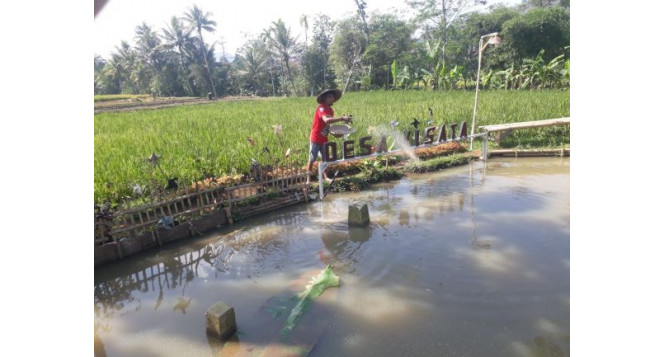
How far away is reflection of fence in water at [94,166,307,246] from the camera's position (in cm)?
471

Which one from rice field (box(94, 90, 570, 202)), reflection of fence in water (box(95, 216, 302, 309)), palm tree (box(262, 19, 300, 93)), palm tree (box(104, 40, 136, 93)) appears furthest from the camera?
palm tree (box(104, 40, 136, 93))

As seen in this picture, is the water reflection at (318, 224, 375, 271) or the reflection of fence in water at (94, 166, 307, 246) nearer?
the water reflection at (318, 224, 375, 271)

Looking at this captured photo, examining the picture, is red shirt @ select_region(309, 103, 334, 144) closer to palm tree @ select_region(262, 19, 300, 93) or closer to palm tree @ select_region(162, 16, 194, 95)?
palm tree @ select_region(262, 19, 300, 93)

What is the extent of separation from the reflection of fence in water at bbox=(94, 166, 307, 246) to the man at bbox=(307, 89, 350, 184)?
485 mm

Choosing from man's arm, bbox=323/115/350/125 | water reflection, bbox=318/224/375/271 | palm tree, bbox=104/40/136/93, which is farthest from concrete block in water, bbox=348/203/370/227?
palm tree, bbox=104/40/136/93

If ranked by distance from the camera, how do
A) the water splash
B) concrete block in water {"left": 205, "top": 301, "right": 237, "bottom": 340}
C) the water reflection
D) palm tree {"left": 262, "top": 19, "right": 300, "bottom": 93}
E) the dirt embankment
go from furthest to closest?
palm tree {"left": 262, "top": 19, "right": 300, "bottom": 93} → the dirt embankment → the water splash → the water reflection → concrete block in water {"left": 205, "top": 301, "right": 237, "bottom": 340}

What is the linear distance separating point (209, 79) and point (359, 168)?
32.8m

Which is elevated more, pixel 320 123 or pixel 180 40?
pixel 180 40

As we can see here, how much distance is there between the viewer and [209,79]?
37438mm

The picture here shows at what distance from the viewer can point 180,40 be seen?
37438 mm

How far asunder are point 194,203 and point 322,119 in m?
2.42

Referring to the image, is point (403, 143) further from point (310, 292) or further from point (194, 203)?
point (310, 292)

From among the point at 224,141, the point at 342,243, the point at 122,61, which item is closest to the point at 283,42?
the point at 122,61

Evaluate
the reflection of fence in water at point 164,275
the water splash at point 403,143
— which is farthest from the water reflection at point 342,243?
the water splash at point 403,143
